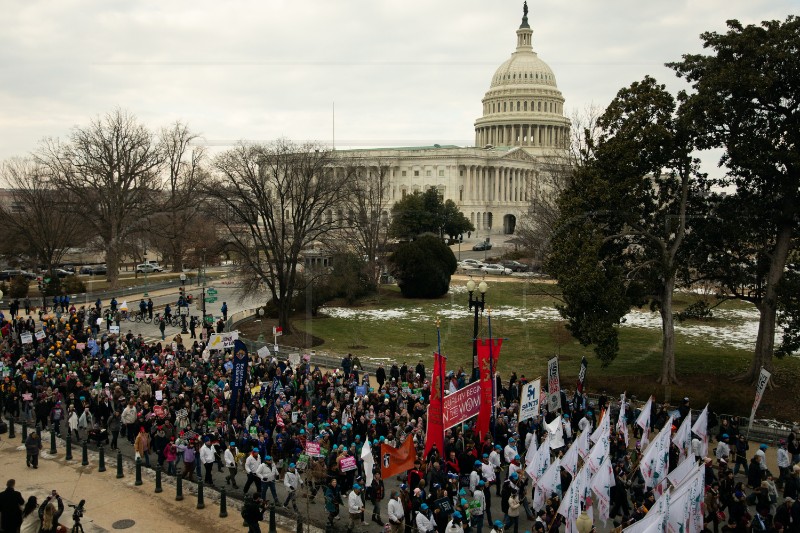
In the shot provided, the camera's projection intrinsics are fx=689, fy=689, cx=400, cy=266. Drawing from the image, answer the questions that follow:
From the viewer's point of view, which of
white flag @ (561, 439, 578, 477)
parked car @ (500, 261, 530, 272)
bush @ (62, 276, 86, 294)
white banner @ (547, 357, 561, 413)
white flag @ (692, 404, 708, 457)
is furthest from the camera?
parked car @ (500, 261, 530, 272)

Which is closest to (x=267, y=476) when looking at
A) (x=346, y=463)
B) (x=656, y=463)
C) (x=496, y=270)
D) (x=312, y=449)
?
(x=312, y=449)

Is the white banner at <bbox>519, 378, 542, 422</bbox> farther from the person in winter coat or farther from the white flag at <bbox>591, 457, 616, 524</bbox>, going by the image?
the person in winter coat

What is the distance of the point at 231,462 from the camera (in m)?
17.5

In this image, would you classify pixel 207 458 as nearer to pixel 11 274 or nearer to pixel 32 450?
pixel 32 450

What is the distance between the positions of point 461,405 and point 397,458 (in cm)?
242

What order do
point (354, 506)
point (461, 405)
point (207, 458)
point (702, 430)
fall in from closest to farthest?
point (354, 506)
point (207, 458)
point (461, 405)
point (702, 430)

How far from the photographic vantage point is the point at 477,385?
59.6 ft

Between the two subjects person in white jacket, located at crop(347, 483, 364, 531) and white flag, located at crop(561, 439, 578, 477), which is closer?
person in white jacket, located at crop(347, 483, 364, 531)

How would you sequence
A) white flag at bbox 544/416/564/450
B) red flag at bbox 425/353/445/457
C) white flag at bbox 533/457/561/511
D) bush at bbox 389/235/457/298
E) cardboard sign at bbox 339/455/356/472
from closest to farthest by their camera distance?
white flag at bbox 533/457/561/511 < cardboard sign at bbox 339/455/356/472 < white flag at bbox 544/416/564/450 < red flag at bbox 425/353/445/457 < bush at bbox 389/235/457/298

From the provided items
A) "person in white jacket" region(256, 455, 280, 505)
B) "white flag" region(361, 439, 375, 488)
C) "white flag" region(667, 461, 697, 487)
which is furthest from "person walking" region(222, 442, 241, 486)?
"white flag" region(667, 461, 697, 487)

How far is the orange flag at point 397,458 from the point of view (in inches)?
636

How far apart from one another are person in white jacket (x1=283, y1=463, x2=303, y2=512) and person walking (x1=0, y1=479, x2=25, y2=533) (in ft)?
18.3

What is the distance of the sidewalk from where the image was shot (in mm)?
15594

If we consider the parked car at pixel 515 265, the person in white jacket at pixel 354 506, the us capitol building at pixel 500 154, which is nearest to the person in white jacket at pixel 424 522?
the person in white jacket at pixel 354 506
